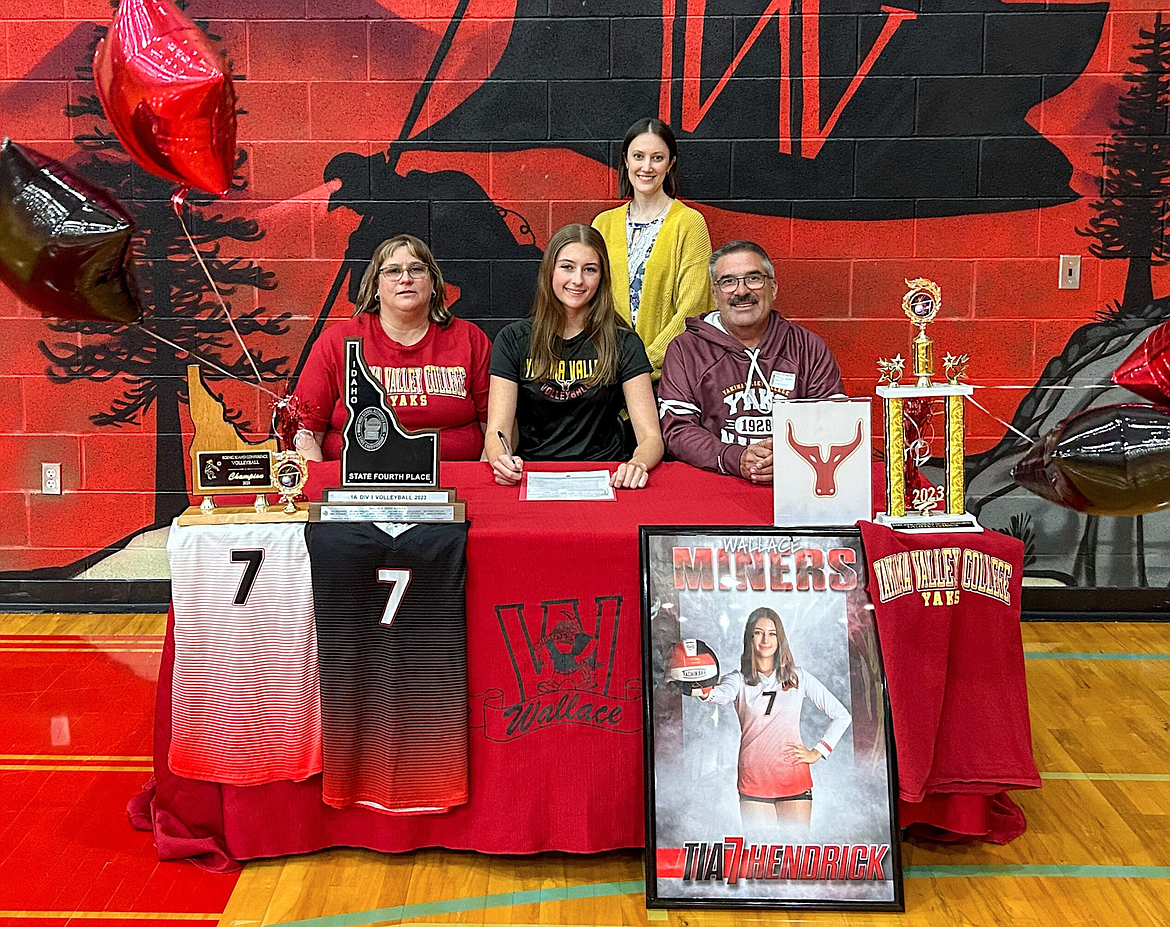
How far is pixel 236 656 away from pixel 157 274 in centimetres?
205

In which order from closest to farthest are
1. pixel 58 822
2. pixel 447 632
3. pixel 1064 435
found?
1. pixel 1064 435
2. pixel 447 632
3. pixel 58 822

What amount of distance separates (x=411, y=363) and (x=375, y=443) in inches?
36.7

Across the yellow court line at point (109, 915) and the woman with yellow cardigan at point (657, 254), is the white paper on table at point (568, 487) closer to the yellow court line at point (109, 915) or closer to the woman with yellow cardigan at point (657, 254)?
the woman with yellow cardigan at point (657, 254)

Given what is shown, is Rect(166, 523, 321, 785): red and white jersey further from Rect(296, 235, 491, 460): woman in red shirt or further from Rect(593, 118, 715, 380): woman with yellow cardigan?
Rect(593, 118, 715, 380): woman with yellow cardigan

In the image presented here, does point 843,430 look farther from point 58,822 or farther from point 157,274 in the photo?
point 157,274

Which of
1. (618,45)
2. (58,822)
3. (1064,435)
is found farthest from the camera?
(618,45)

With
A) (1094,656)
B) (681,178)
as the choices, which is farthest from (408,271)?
(1094,656)

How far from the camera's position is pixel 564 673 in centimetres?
224

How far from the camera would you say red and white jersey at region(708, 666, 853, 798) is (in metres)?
2.17

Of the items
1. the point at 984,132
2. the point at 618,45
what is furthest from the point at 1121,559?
the point at 618,45

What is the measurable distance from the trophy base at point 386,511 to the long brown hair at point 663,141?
5.24 feet

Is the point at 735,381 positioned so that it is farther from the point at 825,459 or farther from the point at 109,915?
the point at 109,915

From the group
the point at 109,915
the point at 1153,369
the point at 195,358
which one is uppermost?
the point at 195,358

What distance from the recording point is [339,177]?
380 cm
